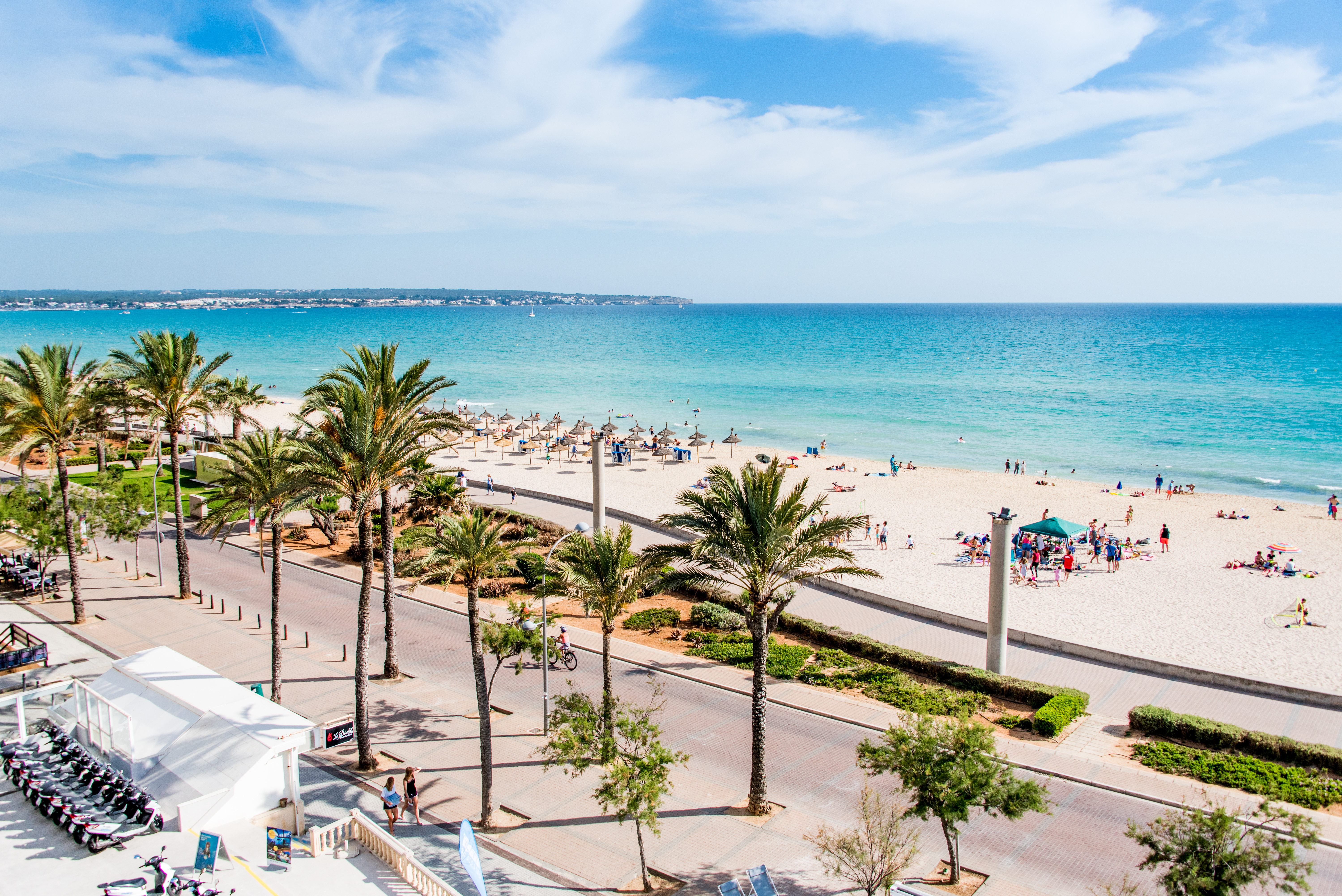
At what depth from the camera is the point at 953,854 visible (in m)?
13.8

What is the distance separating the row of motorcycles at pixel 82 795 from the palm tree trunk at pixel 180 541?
11941 millimetres

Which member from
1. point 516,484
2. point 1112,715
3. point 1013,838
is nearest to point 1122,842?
point 1013,838

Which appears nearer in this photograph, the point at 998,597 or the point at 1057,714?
the point at 1057,714

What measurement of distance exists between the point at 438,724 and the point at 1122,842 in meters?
14.8

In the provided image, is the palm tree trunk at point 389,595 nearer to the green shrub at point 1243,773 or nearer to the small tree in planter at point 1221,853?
the small tree in planter at point 1221,853

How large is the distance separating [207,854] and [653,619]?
15874 millimetres

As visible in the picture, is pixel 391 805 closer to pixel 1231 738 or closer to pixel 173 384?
pixel 1231 738

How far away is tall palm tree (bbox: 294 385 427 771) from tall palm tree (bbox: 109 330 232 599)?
1066cm

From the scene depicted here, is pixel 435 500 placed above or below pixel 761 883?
above

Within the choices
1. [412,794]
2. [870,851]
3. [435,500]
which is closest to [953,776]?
[870,851]

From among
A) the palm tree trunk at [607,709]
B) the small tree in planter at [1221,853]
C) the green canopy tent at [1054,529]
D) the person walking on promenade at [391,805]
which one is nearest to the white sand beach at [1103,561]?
the green canopy tent at [1054,529]

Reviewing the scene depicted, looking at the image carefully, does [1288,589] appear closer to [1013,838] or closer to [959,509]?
[959,509]

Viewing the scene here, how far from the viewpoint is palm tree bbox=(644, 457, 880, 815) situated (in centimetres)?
1619

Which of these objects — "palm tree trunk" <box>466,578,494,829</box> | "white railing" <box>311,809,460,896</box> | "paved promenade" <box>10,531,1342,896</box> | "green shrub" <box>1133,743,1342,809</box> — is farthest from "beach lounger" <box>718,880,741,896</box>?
"green shrub" <box>1133,743,1342,809</box>
